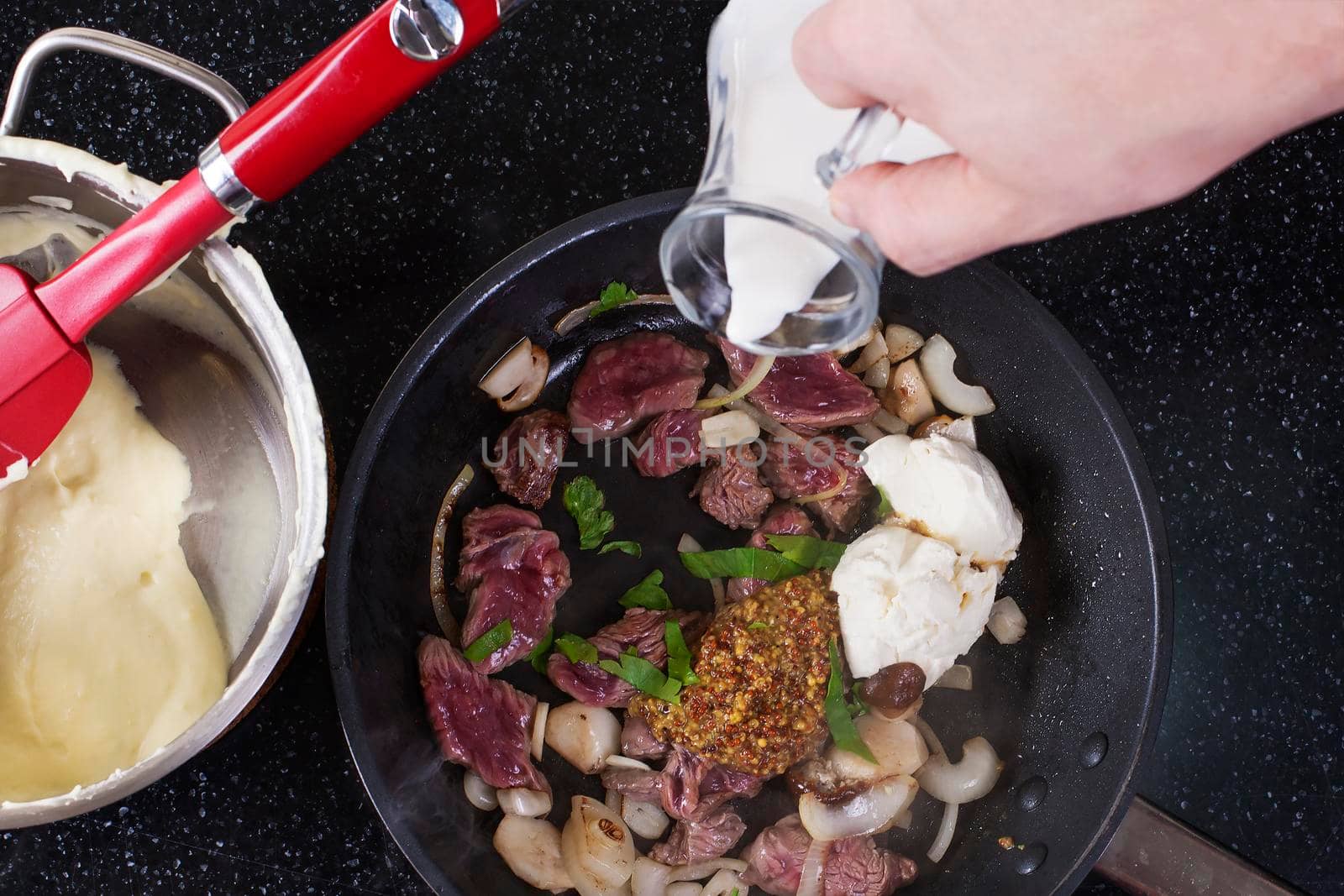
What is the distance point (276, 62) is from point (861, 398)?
4.14 ft

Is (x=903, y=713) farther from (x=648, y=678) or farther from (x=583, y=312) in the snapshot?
(x=583, y=312)

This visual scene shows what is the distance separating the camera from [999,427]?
6.44 feet

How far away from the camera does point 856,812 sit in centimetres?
186

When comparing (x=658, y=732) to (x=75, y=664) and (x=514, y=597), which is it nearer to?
(x=514, y=597)

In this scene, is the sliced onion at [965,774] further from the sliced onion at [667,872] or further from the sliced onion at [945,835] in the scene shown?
the sliced onion at [667,872]

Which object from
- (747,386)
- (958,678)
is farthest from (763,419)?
(958,678)

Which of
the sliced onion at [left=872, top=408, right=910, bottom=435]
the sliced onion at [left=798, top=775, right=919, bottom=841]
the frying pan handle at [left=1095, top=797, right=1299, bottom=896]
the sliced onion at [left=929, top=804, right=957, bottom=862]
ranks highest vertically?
the sliced onion at [left=872, top=408, right=910, bottom=435]

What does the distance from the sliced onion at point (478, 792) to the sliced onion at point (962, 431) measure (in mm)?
1068

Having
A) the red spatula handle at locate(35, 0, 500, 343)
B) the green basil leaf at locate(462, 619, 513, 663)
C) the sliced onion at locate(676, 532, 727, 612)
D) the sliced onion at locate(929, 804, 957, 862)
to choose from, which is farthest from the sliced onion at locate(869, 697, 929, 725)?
the red spatula handle at locate(35, 0, 500, 343)

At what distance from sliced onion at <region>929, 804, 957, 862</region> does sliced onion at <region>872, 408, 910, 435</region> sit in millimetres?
725

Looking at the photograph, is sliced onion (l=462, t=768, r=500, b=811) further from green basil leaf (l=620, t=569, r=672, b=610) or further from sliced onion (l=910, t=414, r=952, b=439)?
sliced onion (l=910, t=414, r=952, b=439)

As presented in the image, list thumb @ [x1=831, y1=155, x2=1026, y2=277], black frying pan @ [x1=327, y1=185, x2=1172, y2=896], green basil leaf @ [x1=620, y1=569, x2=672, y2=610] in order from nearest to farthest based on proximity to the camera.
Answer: thumb @ [x1=831, y1=155, x2=1026, y2=277]
black frying pan @ [x1=327, y1=185, x2=1172, y2=896]
green basil leaf @ [x1=620, y1=569, x2=672, y2=610]

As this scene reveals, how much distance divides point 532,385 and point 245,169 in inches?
26.6

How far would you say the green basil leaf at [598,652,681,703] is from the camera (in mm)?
1794
